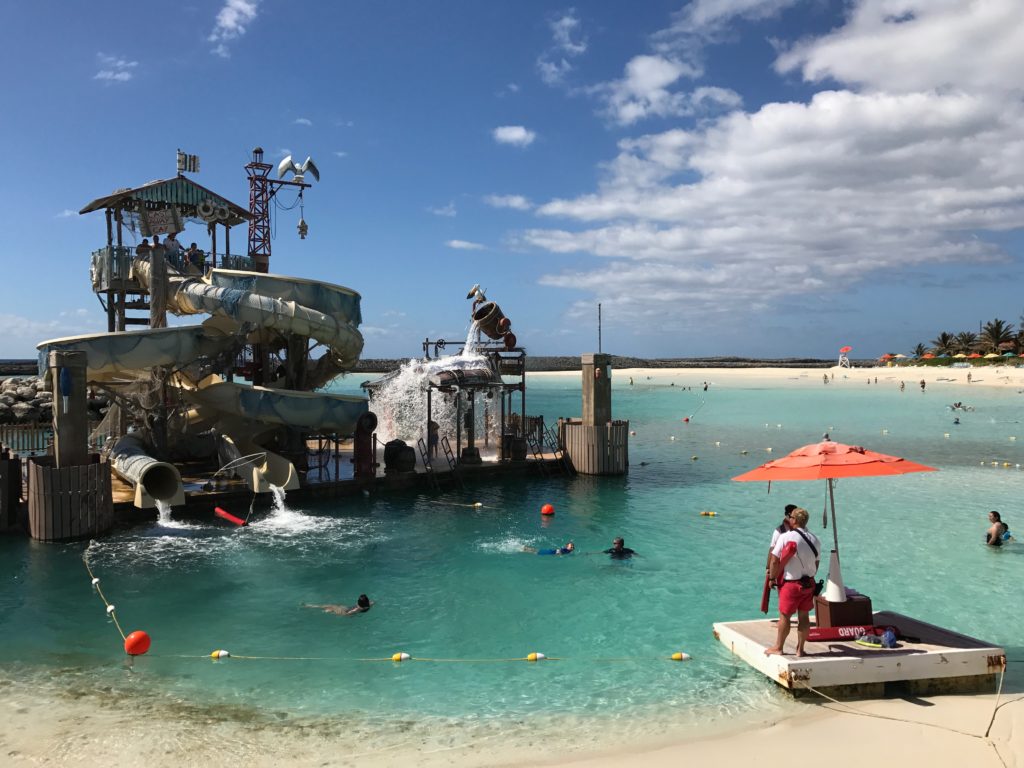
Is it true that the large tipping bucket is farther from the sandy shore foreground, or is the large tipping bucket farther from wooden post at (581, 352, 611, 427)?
the sandy shore foreground

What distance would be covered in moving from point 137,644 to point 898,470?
40.4 ft

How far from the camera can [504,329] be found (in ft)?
103

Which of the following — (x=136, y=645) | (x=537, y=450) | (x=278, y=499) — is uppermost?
(x=537, y=450)

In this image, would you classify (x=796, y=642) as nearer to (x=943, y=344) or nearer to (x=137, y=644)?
(x=137, y=644)

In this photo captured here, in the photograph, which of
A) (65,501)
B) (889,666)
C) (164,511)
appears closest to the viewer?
(889,666)

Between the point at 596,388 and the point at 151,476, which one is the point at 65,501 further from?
the point at 596,388

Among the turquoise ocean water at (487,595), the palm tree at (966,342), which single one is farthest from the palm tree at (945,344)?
the turquoise ocean water at (487,595)

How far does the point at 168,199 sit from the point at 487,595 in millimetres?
22030

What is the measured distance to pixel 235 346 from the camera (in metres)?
24.9

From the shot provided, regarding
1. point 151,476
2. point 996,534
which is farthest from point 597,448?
point 151,476

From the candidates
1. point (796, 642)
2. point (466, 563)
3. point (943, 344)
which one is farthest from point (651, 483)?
point (943, 344)

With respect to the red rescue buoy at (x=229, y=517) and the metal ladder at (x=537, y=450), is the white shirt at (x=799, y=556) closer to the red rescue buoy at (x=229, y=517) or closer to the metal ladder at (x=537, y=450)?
the red rescue buoy at (x=229, y=517)

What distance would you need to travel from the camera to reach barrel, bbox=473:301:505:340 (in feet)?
103

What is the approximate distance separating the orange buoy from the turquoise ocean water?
22 centimetres
